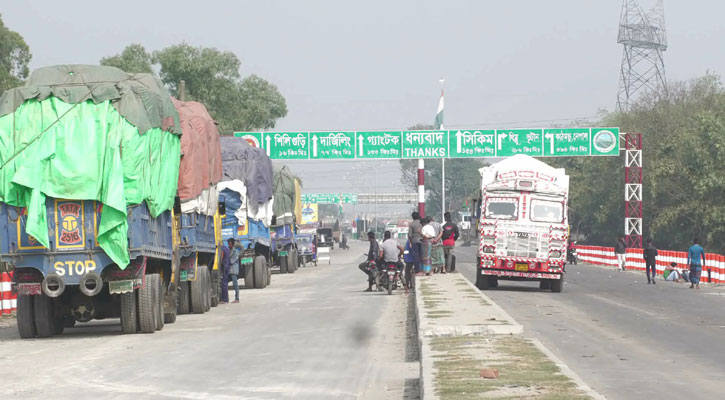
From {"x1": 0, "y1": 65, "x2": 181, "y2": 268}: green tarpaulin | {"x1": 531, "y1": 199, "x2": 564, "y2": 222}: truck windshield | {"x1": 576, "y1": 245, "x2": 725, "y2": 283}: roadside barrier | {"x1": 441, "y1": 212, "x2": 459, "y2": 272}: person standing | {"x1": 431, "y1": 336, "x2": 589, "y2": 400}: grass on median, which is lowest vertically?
{"x1": 576, "y1": 245, "x2": 725, "y2": 283}: roadside barrier

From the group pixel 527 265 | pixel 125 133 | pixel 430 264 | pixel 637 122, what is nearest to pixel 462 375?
pixel 125 133

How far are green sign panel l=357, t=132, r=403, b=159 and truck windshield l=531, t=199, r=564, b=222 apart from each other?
31.0 metres

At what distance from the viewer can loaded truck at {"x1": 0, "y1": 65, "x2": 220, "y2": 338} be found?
60.2 ft

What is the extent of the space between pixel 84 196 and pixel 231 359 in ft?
14.2

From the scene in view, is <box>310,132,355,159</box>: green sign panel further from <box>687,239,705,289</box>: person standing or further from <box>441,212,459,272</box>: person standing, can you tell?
<box>687,239,705,289</box>: person standing

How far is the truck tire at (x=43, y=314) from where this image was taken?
1969 centimetres

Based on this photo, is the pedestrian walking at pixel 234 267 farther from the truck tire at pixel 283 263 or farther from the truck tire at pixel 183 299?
the truck tire at pixel 283 263

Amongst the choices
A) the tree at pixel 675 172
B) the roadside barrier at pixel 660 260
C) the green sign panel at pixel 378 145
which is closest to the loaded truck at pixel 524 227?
the roadside barrier at pixel 660 260

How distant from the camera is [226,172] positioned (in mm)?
36281

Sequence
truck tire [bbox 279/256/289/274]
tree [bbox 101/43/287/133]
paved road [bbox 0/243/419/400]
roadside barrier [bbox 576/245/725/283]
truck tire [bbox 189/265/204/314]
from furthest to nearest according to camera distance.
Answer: tree [bbox 101/43/287/133], truck tire [bbox 279/256/289/274], roadside barrier [bbox 576/245/725/283], truck tire [bbox 189/265/204/314], paved road [bbox 0/243/419/400]

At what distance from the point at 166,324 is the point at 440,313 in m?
6.12

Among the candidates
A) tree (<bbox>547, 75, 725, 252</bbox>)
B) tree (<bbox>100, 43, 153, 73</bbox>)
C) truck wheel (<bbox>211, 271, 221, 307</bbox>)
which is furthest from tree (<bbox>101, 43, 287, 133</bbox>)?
truck wheel (<bbox>211, 271, 221, 307</bbox>)

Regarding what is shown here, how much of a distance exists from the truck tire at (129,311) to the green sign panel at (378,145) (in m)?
43.7

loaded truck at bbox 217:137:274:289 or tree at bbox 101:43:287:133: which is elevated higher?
tree at bbox 101:43:287:133
